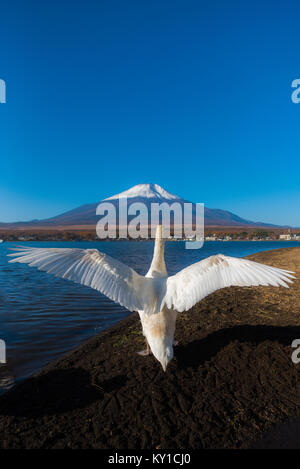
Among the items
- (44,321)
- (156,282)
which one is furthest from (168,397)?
(44,321)

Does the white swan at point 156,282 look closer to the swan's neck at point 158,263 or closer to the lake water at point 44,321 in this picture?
the swan's neck at point 158,263

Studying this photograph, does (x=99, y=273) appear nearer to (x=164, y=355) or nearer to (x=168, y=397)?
(x=164, y=355)

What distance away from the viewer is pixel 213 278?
438 cm

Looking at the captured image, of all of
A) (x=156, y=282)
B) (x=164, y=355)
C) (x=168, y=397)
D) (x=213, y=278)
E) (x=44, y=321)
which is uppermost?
(x=213, y=278)

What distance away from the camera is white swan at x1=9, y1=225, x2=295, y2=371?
4.25 m

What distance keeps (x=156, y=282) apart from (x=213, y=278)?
108 cm

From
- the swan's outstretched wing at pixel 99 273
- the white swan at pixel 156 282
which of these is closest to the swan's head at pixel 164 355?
the white swan at pixel 156 282

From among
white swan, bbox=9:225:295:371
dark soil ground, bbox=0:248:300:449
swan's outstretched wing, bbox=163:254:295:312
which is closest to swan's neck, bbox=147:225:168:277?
white swan, bbox=9:225:295:371

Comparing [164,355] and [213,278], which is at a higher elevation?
[213,278]

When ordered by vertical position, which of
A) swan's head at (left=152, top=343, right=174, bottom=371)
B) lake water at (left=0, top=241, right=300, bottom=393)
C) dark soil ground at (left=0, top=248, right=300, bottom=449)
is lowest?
lake water at (left=0, top=241, right=300, bottom=393)

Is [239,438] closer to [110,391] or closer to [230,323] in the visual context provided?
[110,391]

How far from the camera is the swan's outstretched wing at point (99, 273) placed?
432cm

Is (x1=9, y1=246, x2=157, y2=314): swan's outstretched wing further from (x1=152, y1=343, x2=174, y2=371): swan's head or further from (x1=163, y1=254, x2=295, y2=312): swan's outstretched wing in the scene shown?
(x1=152, y1=343, x2=174, y2=371): swan's head

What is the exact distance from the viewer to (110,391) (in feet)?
14.2
